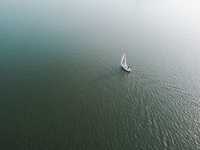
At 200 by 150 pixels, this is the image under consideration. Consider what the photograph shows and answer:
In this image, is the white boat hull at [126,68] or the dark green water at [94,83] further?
the white boat hull at [126,68]

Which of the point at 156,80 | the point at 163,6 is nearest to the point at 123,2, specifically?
the point at 163,6

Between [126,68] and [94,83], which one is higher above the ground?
[126,68]

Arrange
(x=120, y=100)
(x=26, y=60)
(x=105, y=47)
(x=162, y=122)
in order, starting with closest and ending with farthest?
(x=162, y=122)
(x=120, y=100)
(x=26, y=60)
(x=105, y=47)

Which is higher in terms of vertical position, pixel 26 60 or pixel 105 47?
pixel 105 47

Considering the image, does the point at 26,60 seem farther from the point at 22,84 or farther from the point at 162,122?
the point at 162,122

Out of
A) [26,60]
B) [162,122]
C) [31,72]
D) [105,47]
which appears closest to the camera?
[162,122]

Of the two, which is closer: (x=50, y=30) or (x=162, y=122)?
(x=162, y=122)

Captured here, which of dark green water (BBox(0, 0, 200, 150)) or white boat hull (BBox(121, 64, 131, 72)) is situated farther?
white boat hull (BBox(121, 64, 131, 72))

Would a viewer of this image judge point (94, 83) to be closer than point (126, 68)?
Yes
